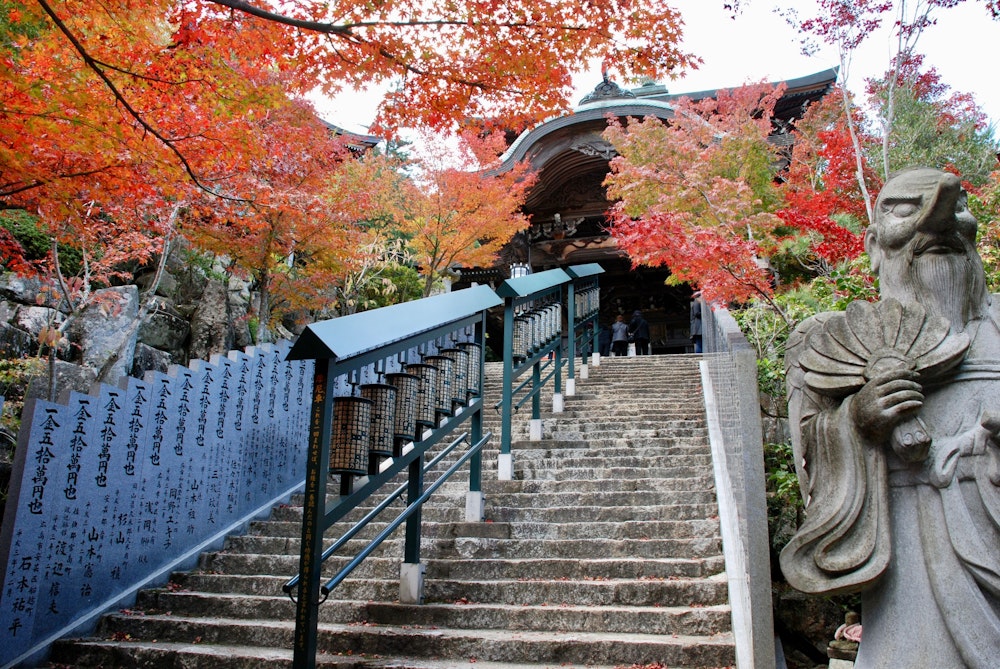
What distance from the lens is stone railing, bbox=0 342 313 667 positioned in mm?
4449

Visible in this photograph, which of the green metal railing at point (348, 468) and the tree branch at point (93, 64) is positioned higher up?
the tree branch at point (93, 64)

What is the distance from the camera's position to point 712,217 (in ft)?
37.0

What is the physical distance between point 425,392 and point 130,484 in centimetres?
260

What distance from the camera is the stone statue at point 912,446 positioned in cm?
217

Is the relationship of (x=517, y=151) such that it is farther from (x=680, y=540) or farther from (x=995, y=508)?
(x=995, y=508)

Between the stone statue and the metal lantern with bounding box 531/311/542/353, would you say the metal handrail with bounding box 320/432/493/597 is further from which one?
the stone statue

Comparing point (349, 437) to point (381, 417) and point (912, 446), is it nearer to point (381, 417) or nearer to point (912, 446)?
point (381, 417)

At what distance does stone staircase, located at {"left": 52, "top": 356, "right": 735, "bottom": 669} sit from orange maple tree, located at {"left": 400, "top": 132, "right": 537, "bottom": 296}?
969 centimetres

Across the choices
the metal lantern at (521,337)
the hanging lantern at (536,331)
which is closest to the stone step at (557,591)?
the metal lantern at (521,337)

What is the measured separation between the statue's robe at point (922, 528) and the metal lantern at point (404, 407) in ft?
7.76

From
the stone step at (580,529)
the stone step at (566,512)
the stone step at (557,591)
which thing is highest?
the stone step at (566,512)

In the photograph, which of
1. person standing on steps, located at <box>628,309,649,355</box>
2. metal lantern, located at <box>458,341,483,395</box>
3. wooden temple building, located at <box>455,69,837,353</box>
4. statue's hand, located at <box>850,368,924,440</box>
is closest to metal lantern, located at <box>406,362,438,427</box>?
A: metal lantern, located at <box>458,341,483,395</box>

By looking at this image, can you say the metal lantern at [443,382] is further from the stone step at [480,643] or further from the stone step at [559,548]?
the stone step at [480,643]

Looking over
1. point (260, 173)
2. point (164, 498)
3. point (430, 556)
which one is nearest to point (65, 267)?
point (260, 173)
